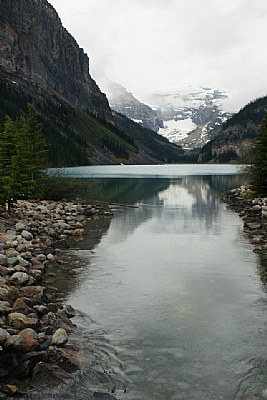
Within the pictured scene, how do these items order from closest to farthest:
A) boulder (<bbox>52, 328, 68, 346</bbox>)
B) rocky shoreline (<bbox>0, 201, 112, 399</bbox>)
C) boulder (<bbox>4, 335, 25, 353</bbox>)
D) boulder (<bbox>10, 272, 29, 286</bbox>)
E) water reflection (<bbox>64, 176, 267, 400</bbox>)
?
rocky shoreline (<bbox>0, 201, 112, 399</bbox>)
water reflection (<bbox>64, 176, 267, 400</bbox>)
boulder (<bbox>4, 335, 25, 353</bbox>)
boulder (<bbox>52, 328, 68, 346</bbox>)
boulder (<bbox>10, 272, 29, 286</bbox>)

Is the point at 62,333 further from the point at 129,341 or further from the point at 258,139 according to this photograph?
the point at 258,139

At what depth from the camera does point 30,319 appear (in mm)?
12789

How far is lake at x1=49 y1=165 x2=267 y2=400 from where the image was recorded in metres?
10.4

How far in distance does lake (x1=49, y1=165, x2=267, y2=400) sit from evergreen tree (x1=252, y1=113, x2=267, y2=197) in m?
18.2

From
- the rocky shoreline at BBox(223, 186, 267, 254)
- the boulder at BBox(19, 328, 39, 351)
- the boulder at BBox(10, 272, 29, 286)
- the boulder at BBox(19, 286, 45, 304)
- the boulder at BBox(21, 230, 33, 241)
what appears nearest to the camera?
the boulder at BBox(19, 328, 39, 351)

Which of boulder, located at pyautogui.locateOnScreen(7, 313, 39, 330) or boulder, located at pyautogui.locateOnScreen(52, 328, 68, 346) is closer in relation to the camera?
boulder, located at pyautogui.locateOnScreen(52, 328, 68, 346)

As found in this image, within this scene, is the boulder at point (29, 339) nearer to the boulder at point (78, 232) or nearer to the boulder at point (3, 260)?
the boulder at point (3, 260)

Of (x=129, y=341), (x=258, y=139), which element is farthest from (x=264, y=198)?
(x=129, y=341)

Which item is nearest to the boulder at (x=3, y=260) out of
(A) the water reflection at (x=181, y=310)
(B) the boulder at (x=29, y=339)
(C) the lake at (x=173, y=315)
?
(C) the lake at (x=173, y=315)

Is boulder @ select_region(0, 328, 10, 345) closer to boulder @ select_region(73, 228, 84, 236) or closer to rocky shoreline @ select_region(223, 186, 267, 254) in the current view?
rocky shoreline @ select_region(223, 186, 267, 254)

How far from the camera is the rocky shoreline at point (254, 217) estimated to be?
91.2 ft

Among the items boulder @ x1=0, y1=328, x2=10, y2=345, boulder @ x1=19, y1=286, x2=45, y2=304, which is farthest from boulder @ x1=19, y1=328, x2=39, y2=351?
boulder @ x1=19, y1=286, x2=45, y2=304

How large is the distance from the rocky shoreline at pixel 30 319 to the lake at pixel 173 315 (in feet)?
2.25

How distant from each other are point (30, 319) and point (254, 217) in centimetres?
2951
